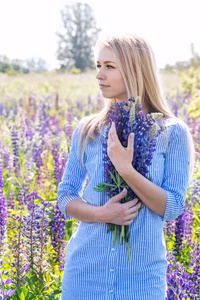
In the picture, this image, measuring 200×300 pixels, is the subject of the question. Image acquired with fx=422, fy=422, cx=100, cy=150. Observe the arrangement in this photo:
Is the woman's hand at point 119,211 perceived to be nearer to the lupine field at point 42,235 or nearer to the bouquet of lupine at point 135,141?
the bouquet of lupine at point 135,141

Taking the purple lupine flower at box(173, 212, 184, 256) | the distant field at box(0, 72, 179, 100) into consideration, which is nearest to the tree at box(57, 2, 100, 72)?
the distant field at box(0, 72, 179, 100)

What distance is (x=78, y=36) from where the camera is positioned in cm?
5859

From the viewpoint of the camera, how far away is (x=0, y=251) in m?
3.10

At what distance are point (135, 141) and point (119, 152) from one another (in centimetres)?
9

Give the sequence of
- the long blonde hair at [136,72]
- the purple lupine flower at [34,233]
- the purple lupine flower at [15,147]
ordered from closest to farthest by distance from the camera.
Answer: the long blonde hair at [136,72], the purple lupine flower at [34,233], the purple lupine flower at [15,147]

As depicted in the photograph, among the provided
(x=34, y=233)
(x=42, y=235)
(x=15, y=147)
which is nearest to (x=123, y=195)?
(x=42, y=235)

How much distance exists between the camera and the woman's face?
83.4 inches

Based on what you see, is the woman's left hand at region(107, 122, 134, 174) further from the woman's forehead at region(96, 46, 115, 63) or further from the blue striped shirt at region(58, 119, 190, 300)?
the woman's forehead at region(96, 46, 115, 63)

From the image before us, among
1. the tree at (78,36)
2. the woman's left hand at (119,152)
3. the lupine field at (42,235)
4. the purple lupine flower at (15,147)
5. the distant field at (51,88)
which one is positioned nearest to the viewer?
the woman's left hand at (119,152)

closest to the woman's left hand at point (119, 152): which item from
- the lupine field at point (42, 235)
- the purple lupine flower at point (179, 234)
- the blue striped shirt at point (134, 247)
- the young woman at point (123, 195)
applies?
the young woman at point (123, 195)

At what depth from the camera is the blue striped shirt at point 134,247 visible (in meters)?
1.96

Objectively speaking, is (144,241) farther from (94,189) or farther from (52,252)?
(52,252)

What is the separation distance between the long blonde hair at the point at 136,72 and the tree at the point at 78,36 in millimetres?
57154

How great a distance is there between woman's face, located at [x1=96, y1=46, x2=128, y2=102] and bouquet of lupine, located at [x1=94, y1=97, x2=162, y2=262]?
258 mm
